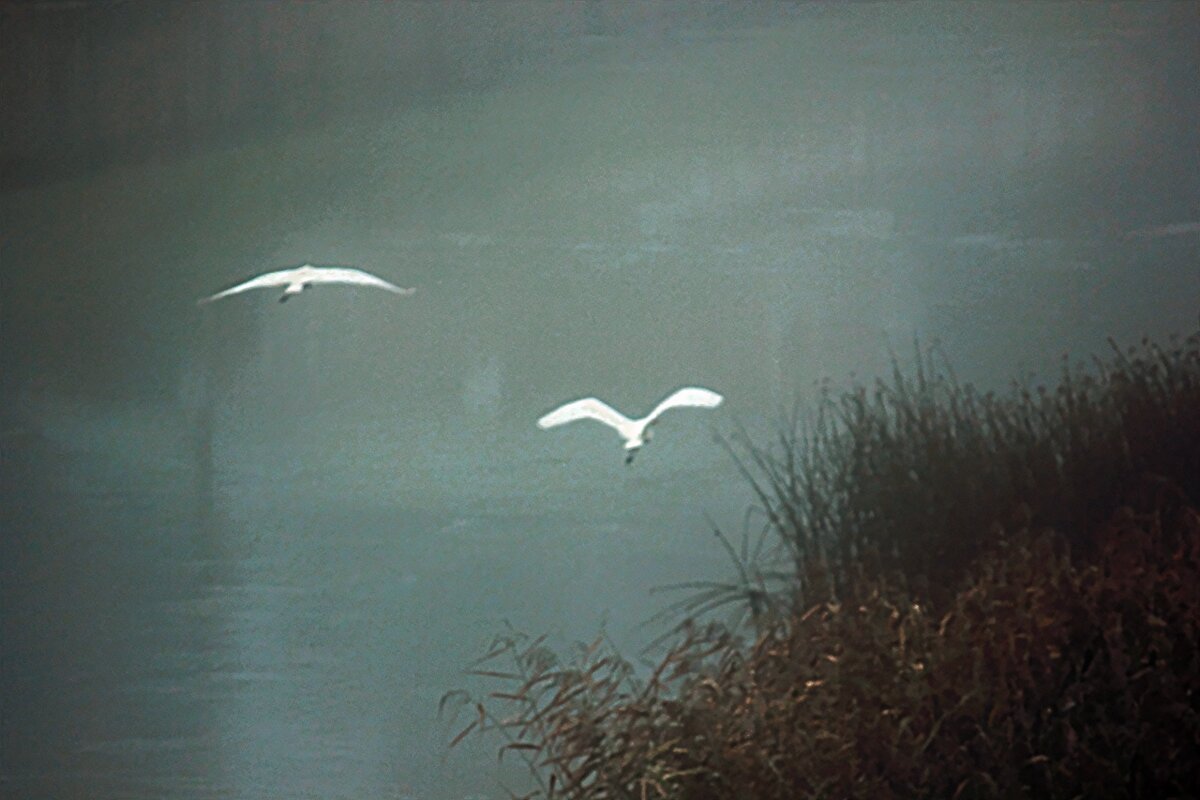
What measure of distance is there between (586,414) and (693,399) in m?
0.18

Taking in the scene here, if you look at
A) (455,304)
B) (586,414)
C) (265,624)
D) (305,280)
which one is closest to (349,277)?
(305,280)

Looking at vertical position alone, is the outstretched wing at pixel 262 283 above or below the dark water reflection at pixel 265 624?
above

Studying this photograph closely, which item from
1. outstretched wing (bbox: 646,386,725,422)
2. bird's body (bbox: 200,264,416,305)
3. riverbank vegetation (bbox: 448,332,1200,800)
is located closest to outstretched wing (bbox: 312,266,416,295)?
bird's body (bbox: 200,264,416,305)

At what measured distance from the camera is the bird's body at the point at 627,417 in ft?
6.82

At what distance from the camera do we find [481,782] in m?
2.05

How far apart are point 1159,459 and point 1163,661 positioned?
0.33 meters

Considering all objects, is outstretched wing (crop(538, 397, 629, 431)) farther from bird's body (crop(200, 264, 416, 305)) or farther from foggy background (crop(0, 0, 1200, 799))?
bird's body (crop(200, 264, 416, 305))

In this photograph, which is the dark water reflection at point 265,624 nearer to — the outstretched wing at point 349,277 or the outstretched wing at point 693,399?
the outstretched wing at point 693,399

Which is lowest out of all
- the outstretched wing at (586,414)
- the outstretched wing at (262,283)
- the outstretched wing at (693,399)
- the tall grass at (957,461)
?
the tall grass at (957,461)

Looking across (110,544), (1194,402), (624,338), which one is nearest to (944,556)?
(1194,402)

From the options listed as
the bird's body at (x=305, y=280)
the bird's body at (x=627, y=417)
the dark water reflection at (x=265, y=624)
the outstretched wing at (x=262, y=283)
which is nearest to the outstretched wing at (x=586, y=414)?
the bird's body at (x=627, y=417)

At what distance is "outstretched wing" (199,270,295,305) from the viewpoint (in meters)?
2.16

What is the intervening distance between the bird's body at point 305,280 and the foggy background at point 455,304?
0.02m

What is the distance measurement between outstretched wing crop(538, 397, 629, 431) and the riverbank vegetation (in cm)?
21
